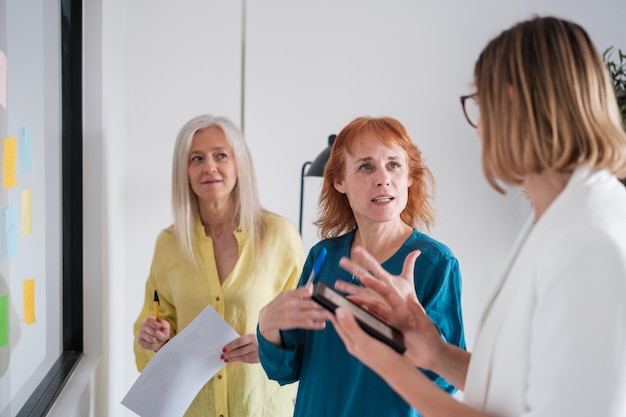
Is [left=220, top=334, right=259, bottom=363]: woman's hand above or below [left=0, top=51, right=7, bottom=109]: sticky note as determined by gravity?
below

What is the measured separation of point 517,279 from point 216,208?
1.41 metres

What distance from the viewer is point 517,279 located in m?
0.91

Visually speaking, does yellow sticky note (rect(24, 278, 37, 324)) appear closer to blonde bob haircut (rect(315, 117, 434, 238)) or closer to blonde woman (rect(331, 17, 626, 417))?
blonde bob haircut (rect(315, 117, 434, 238))

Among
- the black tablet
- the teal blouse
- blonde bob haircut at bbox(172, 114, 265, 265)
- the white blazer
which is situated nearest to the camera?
the white blazer

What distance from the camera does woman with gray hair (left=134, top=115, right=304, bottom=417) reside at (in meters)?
2.05

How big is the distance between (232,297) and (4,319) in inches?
28.1

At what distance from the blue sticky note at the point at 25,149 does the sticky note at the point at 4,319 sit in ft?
1.13

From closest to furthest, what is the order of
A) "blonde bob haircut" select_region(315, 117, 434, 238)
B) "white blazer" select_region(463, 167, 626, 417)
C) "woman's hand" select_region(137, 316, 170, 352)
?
"white blazer" select_region(463, 167, 626, 417)
"blonde bob haircut" select_region(315, 117, 434, 238)
"woman's hand" select_region(137, 316, 170, 352)

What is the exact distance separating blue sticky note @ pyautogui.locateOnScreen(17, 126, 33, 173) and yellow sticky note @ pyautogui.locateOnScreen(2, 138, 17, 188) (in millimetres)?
59

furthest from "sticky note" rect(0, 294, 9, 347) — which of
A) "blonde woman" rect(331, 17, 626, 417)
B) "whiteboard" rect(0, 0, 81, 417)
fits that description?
"blonde woman" rect(331, 17, 626, 417)

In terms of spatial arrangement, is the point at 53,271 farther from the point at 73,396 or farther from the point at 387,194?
the point at 387,194

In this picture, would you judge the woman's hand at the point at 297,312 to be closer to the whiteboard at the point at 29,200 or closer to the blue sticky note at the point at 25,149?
the whiteboard at the point at 29,200

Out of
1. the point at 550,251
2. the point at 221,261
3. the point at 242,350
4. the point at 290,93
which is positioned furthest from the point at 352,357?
the point at 290,93

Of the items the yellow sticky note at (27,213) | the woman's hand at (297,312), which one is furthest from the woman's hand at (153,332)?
the woman's hand at (297,312)
